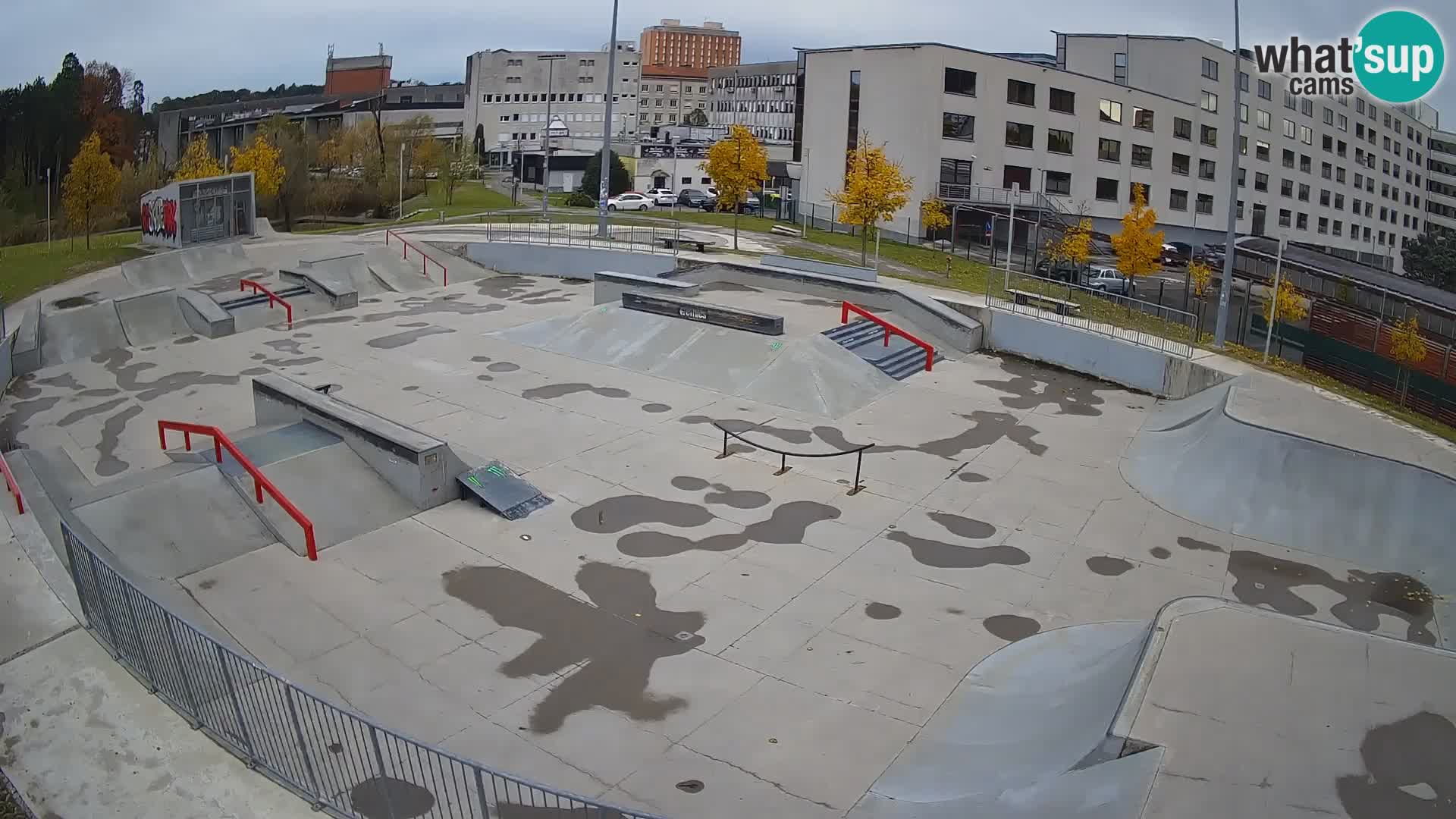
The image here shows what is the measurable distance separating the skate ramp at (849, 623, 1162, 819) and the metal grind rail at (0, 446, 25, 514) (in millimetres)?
10466

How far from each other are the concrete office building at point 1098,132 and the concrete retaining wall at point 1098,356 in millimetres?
19373

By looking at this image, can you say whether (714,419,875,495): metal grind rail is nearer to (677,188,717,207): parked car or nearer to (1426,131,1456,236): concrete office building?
(677,188,717,207): parked car

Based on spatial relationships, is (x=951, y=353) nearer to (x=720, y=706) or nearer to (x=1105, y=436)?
(x=1105, y=436)

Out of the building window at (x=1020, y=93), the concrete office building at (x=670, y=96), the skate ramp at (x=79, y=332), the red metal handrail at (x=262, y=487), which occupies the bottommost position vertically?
the red metal handrail at (x=262, y=487)

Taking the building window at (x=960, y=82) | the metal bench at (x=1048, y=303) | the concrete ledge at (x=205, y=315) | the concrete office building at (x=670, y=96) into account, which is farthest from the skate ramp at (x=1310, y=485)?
the concrete office building at (x=670, y=96)

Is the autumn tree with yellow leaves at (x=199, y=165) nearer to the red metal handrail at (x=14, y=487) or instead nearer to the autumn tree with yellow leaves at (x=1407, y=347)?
the red metal handrail at (x=14, y=487)

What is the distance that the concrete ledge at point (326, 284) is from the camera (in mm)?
31766

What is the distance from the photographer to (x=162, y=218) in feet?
124

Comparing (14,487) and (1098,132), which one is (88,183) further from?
(1098,132)

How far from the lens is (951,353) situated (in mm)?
26453

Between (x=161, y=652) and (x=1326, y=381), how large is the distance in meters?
23.7

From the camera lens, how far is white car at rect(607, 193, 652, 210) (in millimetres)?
59722

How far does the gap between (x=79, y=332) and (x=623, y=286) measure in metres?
15.1

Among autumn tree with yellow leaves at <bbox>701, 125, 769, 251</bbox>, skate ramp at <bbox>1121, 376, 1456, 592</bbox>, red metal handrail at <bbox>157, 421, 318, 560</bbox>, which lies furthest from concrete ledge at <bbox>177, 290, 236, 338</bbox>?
skate ramp at <bbox>1121, 376, 1456, 592</bbox>
